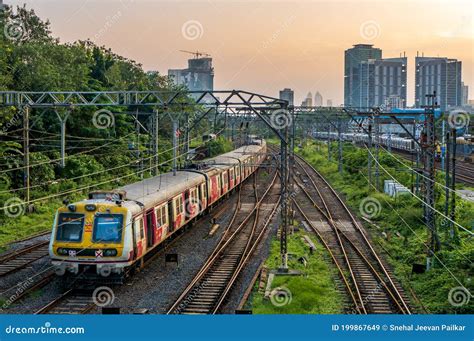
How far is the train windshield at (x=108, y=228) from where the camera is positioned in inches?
585

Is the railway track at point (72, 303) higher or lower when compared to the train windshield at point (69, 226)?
lower

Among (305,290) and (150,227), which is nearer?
(305,290)

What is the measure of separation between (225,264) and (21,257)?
6.65 metres

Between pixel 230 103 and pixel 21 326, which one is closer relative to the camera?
pixel 21 326

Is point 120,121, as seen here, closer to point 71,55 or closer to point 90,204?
point 71,55

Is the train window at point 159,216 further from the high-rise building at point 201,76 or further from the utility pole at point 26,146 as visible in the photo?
the high-rise building at point 201,76

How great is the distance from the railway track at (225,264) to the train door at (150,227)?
5.67 feet

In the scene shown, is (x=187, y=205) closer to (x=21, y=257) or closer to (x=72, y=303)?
(x=21, y=257)

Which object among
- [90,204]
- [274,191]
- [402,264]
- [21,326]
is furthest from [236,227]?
[21,326]

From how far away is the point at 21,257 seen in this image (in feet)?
61.2

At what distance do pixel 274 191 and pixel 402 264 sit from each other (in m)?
19.7

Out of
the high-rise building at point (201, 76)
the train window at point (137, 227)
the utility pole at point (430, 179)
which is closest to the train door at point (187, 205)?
the train window at point (137, 227)

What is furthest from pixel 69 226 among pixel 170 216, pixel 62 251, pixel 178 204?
pixel 178 204

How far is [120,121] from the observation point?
42906 mm
